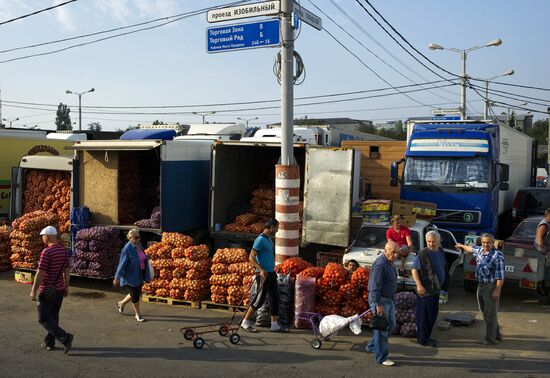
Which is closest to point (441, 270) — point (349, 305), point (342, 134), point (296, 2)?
point (349, 305)

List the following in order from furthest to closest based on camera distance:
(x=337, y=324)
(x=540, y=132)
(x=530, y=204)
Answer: (x=540, y=132), (x=530, y=204), (x=337, y=324)

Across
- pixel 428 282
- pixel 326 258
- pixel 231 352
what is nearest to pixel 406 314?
pixel 428 282

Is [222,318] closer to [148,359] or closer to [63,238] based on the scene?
[148,359]

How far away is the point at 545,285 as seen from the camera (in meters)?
10.4

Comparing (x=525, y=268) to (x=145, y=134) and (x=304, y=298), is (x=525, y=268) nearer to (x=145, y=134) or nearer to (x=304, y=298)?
(x=304, y=298)

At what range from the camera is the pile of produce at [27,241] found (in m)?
12.5

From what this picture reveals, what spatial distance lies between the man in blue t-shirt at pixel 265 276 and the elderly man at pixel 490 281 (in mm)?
3038

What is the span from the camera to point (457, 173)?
14.0 metres

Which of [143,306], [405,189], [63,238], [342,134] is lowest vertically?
[143,306]

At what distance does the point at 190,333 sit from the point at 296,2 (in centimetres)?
621

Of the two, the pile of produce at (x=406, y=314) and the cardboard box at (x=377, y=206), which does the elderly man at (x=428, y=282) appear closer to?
the pile of produce at (x=406, y=314)

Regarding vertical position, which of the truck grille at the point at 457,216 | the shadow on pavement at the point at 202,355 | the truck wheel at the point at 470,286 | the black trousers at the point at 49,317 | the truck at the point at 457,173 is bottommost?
the shadow on pavement at the point at 202,355

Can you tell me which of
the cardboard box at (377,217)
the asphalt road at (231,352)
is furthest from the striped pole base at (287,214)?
the cardboard box at (377,217)

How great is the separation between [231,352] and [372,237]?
4.71 metres
